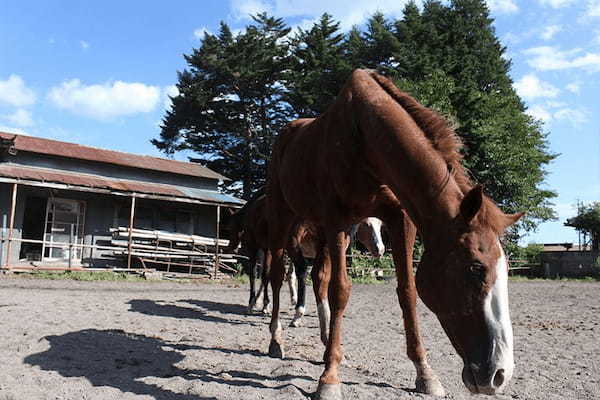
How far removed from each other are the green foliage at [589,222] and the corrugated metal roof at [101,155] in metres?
26.4

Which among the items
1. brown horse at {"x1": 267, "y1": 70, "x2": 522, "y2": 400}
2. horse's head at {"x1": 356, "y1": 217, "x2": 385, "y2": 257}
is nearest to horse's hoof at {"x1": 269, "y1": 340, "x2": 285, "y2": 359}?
brown horse at {"x1": 267, "y1": 70, "x2": 522, "y2": 400}

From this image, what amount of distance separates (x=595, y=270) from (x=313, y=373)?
28.4m

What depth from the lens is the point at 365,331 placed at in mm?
6293

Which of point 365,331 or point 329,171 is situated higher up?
point 329,171

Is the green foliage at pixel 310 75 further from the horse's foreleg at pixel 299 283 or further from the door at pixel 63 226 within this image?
the horse's foreleg at pixel 299 283

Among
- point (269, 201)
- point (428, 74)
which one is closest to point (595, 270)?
point (428, 74)

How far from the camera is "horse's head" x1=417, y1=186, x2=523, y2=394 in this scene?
2.25 m

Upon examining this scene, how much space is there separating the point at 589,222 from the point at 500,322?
36.6 meters

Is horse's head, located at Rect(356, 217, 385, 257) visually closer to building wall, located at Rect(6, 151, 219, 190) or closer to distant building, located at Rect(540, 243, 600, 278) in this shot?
building wall, located at Rect(6, 151, 219, 190)

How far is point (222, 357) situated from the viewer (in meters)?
4.32

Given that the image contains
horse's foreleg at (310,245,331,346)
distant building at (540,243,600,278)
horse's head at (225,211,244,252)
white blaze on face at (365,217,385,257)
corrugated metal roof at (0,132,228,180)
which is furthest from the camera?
distant building at (540,243,600,278)

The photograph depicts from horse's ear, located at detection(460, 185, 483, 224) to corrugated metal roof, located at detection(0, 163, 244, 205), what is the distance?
16.7m

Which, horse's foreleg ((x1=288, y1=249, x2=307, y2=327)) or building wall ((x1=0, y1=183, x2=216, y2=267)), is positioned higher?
building wall ((x1=0, y1=183, x2=216, y2=267))

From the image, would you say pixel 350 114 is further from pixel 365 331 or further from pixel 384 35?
pixel 384 35
